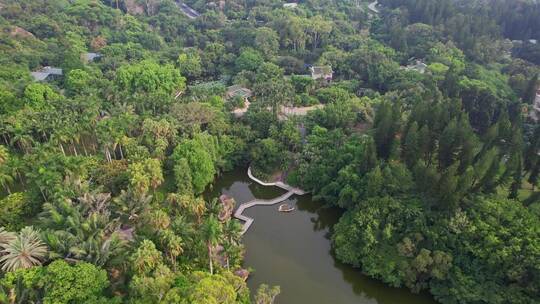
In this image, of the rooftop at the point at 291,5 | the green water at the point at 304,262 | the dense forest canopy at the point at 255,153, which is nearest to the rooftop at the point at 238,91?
the dense forest canopy at the point at 255,153

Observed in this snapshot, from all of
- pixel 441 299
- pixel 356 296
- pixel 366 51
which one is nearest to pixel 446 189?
pixel 441 299

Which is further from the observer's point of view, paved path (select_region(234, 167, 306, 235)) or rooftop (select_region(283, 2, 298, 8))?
rooftop (select_region(283, 2, 298, 8))

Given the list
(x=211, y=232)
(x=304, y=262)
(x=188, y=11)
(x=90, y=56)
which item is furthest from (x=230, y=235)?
(x=188, y=11)

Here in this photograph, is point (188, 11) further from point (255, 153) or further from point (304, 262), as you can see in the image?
point (304, 262)

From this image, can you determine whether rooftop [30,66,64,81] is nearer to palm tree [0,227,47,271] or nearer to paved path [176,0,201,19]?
palm tree [0,227,47,271]

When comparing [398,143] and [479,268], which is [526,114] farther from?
[479,268]

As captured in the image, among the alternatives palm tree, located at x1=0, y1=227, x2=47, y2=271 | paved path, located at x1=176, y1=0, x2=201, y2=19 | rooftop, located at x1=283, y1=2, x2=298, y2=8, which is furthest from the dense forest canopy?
paved path, located at x1=176, y1=0, x2=201, y2=19

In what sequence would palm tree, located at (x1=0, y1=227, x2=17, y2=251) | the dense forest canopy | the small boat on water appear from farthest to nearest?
Result: the small boat on water → palm tree, located at (x1=0, y1=227, x2=17, y2=251) → the dense forest canopy
